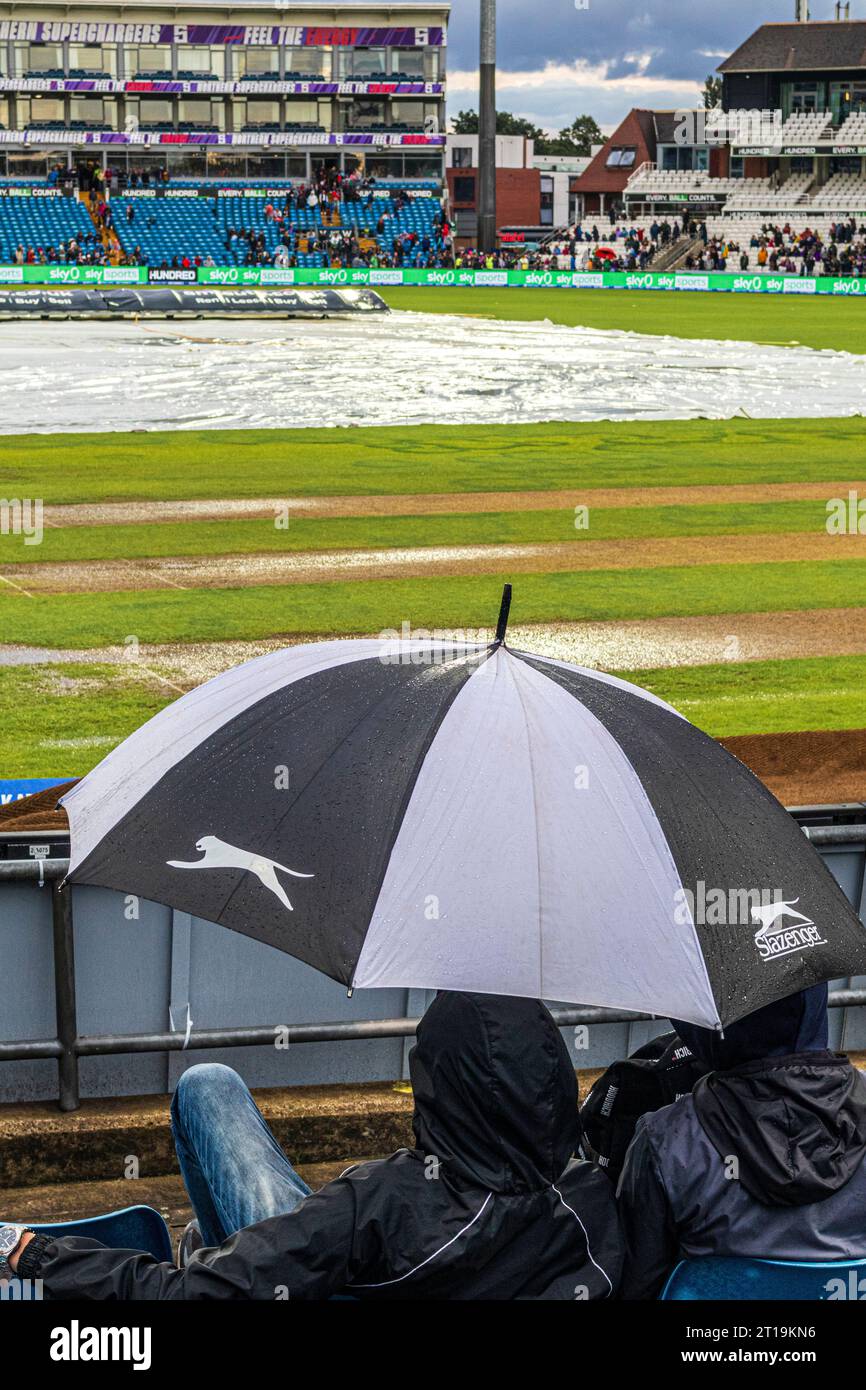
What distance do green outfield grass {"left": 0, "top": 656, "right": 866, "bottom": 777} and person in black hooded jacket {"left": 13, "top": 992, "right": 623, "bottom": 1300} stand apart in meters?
5.90

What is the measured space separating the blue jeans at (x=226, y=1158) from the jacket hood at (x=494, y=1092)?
667mm

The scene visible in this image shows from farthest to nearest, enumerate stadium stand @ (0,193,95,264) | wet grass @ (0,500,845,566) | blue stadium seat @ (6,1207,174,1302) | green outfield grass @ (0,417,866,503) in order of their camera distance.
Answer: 1. stadium stand @ (0,193,95,264)
2. green outfield grass @ (0,417,866,503)
3. wet grass @ (0,500,845,566)
4. blue stadium seat @ (6,1207,174,1302)

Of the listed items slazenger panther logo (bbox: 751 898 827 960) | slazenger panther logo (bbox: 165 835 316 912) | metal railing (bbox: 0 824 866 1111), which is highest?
slazenger panther logo (bbox: 165 835 316 912)

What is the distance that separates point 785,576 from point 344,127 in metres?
82.0

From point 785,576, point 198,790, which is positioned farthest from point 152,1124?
point 785,576

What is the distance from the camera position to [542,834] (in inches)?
121

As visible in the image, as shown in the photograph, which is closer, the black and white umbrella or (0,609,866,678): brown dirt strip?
the black and white umbrella

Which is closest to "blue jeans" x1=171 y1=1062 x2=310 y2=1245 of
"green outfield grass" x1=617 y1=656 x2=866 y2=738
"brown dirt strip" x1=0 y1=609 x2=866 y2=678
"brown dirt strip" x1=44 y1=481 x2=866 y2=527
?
"green outfield grass" x1=617 y1=656 x2=866 y2=738

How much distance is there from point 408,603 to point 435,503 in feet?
16.2

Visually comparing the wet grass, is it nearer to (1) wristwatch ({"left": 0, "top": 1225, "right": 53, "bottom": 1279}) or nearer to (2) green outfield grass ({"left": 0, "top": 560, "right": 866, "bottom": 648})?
(2) green outfield grass ({"left": 0, "top": 560, "right": 866, "bottom": 648})

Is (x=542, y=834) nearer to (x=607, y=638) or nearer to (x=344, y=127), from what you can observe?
(x=607, y=638)

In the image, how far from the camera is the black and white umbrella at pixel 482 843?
296 cm

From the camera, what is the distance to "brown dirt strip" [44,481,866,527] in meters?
16.6

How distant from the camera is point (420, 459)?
2038 cm
